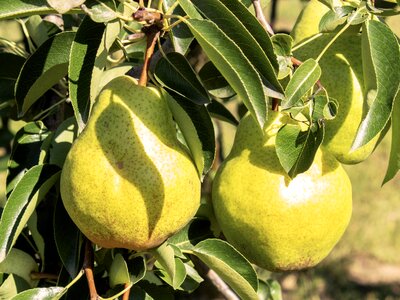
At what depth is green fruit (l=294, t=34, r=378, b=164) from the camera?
125 centimetres

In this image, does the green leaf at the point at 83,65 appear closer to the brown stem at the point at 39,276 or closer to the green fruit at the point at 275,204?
the green fruit at the point at 275,204

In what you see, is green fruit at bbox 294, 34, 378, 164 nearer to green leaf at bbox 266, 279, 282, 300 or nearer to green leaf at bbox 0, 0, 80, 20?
green leaf at bbox 0, 0, 80, 20

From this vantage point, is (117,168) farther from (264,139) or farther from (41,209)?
(41,209)

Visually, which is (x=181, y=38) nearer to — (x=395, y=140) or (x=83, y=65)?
(x=83, y=65)

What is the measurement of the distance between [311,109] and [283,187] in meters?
0.12

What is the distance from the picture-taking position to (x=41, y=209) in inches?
53.1

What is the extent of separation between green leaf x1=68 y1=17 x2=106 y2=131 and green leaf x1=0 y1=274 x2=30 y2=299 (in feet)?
1.17

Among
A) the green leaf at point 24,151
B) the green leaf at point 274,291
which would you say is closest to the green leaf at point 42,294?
the green leaf at point 24,151

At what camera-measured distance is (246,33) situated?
96cm

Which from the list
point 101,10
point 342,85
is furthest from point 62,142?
point 342,85

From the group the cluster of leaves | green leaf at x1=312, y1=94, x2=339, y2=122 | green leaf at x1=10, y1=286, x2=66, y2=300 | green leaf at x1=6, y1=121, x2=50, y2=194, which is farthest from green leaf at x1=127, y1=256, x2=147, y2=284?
green leaf at x1=312, y1=94, x2=339, y2=122

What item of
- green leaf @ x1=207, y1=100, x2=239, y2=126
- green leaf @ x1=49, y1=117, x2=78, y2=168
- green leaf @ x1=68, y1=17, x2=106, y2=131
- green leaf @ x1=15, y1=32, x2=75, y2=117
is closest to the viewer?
green leaf @ x1=68, y1=17, x2=106, y2=131

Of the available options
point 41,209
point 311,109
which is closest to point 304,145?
point 311,109

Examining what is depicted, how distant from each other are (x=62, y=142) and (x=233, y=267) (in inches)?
13.3
